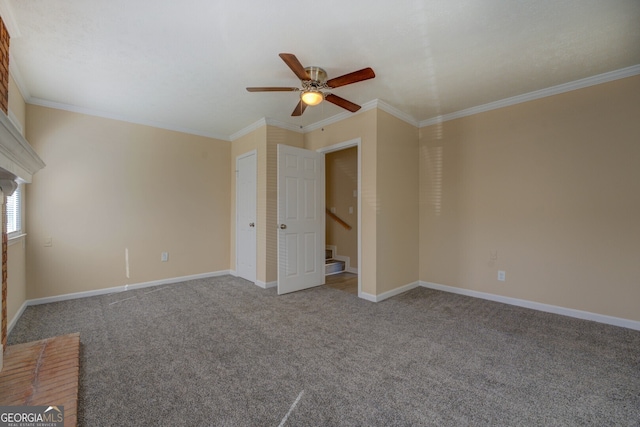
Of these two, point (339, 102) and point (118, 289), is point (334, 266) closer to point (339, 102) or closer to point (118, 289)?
point (339, 102)

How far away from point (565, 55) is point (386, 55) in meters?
1.61

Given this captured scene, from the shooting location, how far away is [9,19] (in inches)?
79.5

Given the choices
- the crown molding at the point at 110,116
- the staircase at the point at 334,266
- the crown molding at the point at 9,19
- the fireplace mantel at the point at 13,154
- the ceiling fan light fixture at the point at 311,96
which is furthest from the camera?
the staircase at the point at 334,266

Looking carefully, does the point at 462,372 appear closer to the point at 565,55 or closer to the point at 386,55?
the point at 386,55

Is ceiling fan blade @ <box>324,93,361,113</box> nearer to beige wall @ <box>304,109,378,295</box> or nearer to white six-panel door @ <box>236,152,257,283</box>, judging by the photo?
beige wall @ <box>304,109,378,295</box>

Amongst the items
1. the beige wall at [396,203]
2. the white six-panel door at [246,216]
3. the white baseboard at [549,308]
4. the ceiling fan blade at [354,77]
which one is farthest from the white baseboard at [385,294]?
the ceiling fan blade at [354,77]

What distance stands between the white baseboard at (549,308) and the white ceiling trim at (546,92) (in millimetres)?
2374

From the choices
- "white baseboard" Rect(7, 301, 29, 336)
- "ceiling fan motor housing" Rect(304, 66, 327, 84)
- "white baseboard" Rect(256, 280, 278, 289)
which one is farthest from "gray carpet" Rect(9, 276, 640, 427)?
"ceiling fan motor housing" Rect(304, 66, 327, 84)

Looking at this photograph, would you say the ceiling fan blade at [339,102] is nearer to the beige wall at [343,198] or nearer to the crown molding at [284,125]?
the crown molding at [284,125]

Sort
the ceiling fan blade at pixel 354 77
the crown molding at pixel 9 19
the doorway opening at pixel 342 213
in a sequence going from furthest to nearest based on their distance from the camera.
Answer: the doorway opening at pixel 342 213 → the ceiling fan blade at pixel 354 77 → the crown molding at pixel 9 19

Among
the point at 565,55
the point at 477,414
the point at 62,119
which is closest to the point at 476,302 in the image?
the point at 477,414

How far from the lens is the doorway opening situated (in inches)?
210

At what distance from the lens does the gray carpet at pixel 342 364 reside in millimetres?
1594

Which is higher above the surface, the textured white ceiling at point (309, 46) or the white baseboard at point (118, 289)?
the textured white ceiling at point (309, 46)
